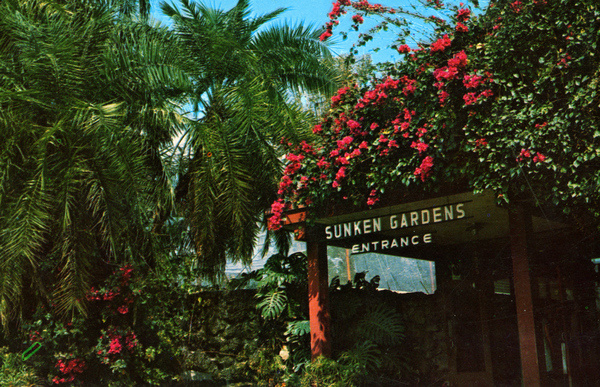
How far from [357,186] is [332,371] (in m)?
2.59

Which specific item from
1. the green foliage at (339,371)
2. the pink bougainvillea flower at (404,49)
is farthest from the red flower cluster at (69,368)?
the pink bougainvillea flower at (404,49)

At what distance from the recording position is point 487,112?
6062 mm

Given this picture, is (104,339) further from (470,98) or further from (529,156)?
(529,156)

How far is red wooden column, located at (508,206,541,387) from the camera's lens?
20.7 feet

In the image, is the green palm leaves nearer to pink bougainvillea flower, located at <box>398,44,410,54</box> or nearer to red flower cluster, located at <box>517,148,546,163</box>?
pink bougainvillea flower, located at <box>398,44,410,54</box>

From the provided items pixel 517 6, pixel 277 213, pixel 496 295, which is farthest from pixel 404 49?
pixel 496 295

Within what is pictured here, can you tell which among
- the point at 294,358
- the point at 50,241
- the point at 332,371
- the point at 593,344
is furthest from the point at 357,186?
the point at 593,344

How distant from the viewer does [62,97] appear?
7961mm

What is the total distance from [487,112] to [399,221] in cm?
198

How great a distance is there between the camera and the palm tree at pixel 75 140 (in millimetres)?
7727

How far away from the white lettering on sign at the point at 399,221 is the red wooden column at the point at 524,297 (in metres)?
0.63

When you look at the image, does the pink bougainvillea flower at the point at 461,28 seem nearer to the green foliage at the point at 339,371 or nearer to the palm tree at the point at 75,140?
the palm tree at the point at 75,140

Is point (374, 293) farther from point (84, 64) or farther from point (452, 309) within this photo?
point (84, 64)

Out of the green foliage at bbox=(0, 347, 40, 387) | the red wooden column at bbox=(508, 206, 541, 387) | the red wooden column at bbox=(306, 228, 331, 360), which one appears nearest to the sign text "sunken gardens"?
the red wooden column at bbox=(306, 228, 331, 360)
